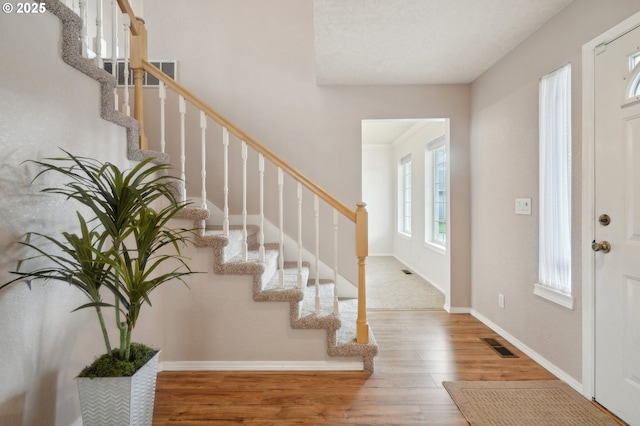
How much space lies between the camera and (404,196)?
22.8ft

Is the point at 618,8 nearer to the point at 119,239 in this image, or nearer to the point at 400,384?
the point at 400,384

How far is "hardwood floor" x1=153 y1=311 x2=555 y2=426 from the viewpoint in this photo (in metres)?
1.82

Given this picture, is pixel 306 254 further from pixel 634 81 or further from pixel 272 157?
pixel 634 81

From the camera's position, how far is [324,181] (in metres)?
3.46

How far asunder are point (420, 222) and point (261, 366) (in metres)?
4.02

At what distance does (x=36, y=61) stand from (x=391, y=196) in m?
6.74

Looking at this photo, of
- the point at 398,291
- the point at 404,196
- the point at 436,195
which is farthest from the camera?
the point at 404,196

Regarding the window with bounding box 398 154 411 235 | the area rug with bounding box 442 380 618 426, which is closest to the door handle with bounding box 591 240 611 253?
the area rug with bounding box 442 380 618 426

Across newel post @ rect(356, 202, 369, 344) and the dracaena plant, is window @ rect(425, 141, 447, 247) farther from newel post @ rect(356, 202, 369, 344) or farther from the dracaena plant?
the dracaena plant

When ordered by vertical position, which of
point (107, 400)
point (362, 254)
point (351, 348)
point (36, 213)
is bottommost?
point (351, 348)

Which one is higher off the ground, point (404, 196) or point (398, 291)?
point (404, 196)

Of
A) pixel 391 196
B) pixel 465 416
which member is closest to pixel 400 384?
pixel 465 416

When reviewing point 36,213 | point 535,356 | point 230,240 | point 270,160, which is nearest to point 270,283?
point 230,240

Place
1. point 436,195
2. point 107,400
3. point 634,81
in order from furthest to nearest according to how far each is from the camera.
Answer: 1. point 436,195
2. point 634,81
3. point 107,400
